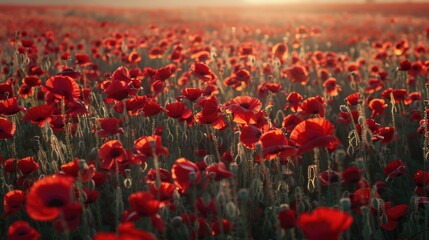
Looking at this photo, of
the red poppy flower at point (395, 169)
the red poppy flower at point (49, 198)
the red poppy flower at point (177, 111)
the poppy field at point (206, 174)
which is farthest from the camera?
the red poppy flower at point (177, 111)

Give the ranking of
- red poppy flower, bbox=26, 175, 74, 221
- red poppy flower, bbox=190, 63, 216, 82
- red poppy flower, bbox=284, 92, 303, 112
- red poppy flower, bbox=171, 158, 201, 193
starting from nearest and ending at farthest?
red poppy flower, bbox=26, 175, 74, 221 < red poppy flower, bbox=171, 158, 201, 193 < red poppy flower, bbox=284, 92, 303, 112 < red poppy flower, bbox=190, 63, 216, 82

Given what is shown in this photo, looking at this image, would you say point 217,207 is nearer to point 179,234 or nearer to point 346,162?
point 179,234

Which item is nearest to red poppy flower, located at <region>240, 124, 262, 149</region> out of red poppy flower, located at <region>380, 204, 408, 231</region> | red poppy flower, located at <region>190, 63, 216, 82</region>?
red poppy flower, located at <region>380, 204, 408, 231</region>

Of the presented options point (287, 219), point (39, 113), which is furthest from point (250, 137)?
point (39, 113)

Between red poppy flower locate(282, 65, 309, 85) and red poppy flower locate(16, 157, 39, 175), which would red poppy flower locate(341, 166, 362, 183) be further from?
red poppy flower locate(282, 65, 309, 85)

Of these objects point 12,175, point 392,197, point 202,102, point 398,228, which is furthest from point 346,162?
point 12,175

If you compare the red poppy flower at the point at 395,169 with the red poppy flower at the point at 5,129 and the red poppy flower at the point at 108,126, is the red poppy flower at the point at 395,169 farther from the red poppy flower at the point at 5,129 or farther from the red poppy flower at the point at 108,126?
the red poppy flower at the point at 5,129

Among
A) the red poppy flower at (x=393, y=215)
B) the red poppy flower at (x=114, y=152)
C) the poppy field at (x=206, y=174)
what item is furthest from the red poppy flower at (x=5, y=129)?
the red poppy flower at (x=393, y=215)
